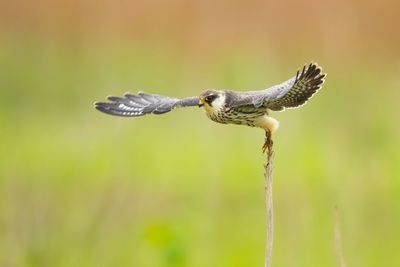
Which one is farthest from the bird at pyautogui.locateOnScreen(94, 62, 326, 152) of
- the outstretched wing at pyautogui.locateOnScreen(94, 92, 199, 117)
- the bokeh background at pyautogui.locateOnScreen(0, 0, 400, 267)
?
the bokeh background at pyautogui.locateOnScreen(0, 0, 400, 267)

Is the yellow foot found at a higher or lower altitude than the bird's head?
lower

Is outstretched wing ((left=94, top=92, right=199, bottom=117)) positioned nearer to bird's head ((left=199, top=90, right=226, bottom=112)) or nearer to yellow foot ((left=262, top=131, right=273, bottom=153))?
bird's head ((left=199, top=90, right=226, bottom=112))

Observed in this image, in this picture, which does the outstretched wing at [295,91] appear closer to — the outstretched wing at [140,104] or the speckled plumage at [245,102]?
the speckled plumage at [245,102]

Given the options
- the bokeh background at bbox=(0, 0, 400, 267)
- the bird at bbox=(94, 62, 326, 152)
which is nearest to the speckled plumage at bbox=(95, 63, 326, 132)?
the bird at bbox=(94, 62, 326, 152)

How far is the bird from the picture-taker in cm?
611

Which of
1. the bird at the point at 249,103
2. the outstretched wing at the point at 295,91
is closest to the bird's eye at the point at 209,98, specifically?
the bird at the point at 249,103

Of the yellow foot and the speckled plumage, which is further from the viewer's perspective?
the speckled plumage

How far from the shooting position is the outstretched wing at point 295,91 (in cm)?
607

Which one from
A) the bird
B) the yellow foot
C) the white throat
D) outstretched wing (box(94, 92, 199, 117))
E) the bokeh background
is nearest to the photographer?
the yellow foot

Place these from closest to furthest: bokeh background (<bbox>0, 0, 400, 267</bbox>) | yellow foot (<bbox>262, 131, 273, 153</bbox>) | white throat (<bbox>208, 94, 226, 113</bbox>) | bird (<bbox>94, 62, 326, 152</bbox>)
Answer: yellow foot (<bbox>262, 131, 273, 153</bbox>), bird (<bbox>94, 62, 326, 152</bbox>), white throat (<bbox>208, 94, 226, 113</bbox>), bokeh background (<bbox>0, 0, 400, 267</bbox>)
